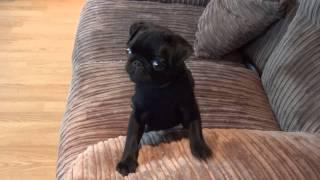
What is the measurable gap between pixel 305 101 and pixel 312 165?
0.44 meters

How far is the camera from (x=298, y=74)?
1.51 m

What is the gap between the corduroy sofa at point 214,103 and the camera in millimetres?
1046

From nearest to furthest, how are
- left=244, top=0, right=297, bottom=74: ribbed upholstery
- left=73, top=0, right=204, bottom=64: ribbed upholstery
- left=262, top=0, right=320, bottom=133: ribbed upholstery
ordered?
1. left=262, top=0, right=320, bottom=133: ribbed upholstery
2. left=244, top=0, right=297, bottom=74: ribbed upholstery
3. left=73, top=0, right=204, bottom=64: ribbed upholstery

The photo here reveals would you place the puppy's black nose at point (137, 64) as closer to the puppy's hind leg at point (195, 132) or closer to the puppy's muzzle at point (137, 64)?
the puppy's muzzle at point (137, 64)

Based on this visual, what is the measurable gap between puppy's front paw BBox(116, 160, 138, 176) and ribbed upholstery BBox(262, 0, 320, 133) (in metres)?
0.56

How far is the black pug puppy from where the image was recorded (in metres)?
A: 1.11

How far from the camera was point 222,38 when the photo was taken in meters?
1.86

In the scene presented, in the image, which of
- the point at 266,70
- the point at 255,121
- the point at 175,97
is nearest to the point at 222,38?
the point at 266,70

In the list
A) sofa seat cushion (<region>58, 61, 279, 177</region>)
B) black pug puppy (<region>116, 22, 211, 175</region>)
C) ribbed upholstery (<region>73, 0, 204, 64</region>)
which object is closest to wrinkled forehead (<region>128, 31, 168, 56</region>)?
black pug puppy (<region>116, 22, 211, 175</region>)

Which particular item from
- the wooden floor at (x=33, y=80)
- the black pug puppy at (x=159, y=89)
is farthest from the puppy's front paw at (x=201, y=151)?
the wooden floor at (x=33, y=80)

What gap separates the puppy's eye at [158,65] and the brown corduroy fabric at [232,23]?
76 cm

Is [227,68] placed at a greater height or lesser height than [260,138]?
lesser

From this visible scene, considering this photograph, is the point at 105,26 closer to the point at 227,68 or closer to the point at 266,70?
the point at 227,68

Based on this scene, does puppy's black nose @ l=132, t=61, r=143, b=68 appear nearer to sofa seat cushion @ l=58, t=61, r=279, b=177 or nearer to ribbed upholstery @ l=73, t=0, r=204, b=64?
sofa seat cushion @ l=58, t=61, r=279, b=177
